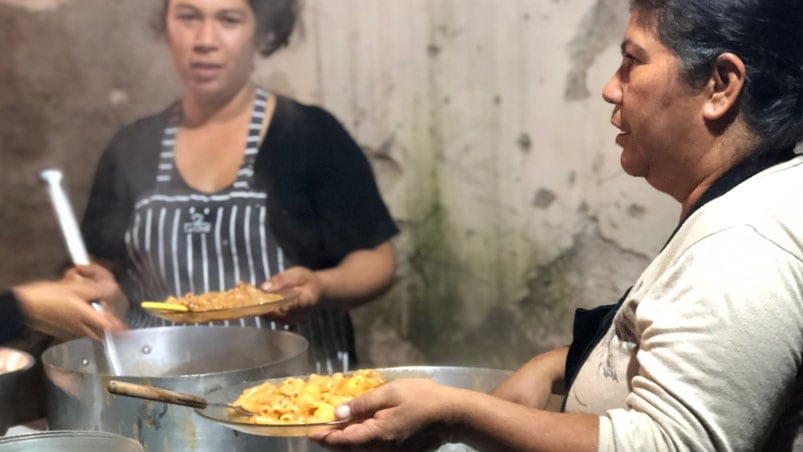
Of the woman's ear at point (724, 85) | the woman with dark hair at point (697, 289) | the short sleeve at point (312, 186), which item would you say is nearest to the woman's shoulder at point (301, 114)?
the short sleeve at point (312, 186)

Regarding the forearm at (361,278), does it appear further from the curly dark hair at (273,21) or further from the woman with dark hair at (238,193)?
the curly dark hair at (273,21)

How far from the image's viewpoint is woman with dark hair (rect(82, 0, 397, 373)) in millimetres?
2441

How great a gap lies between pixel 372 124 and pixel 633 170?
110 cm

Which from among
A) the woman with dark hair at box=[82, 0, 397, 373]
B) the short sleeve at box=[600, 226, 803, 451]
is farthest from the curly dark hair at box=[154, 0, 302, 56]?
the short sleeve at box=[600, 226, 803, 451]

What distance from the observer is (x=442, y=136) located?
2.29 metres

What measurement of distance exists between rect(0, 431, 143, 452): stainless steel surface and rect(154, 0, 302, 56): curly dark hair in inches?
51.2

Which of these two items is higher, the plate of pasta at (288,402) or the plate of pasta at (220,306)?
the plate of pasta at (288,402)

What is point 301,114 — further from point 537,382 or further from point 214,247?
point 537,382

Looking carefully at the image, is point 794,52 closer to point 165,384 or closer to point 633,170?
point 633,170

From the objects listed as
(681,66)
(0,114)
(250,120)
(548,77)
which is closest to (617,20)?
(548,77)

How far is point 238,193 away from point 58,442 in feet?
3.82

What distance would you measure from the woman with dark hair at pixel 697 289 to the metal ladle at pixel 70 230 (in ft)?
2.08

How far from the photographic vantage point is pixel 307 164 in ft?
8.11

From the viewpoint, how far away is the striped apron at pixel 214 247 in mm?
2449
